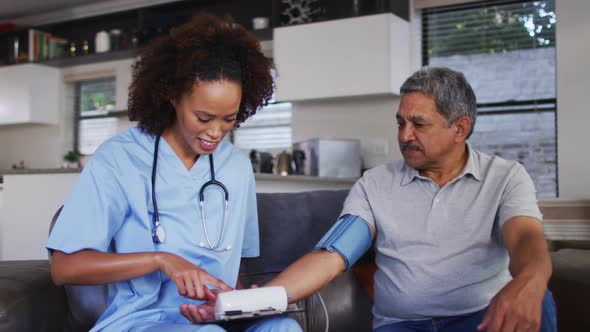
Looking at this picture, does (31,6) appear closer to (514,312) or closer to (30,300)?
(30,300)

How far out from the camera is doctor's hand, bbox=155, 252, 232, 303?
4.45ft

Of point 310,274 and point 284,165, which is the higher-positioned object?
point 284,165

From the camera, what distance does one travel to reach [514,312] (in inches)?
51.4

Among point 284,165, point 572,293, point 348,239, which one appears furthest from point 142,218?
point 284,165

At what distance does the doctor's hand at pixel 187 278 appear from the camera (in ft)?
4.45

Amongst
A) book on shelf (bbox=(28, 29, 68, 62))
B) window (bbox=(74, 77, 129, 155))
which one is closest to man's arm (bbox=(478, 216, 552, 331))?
window (bbox=(74, 77, 129, 155))

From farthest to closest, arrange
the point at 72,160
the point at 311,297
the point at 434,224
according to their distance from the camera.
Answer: the point at 72,160 < the point at 311,297 < the point at 434,224

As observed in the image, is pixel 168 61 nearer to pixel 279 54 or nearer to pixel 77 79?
pixel 279 54

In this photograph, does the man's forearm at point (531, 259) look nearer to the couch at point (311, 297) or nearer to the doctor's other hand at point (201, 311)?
A: the couch at point (311, 297)

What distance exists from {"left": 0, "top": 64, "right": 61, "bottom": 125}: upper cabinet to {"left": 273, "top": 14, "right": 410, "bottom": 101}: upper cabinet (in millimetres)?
2938

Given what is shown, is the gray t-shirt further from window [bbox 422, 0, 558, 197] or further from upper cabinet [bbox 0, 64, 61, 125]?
upper cabinet [bbox 0, 64, 61, 125]

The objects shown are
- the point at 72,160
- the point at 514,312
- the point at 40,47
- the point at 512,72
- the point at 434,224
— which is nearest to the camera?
the point at 514,312

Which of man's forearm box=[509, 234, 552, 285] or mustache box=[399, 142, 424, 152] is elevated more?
mustache box=[399, 142, 424, 152]

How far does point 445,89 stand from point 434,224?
1.28 ft
